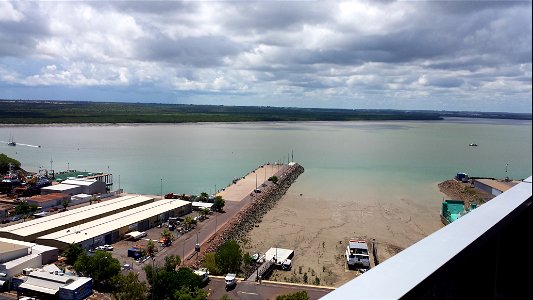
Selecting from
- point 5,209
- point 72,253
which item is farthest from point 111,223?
point 5,209

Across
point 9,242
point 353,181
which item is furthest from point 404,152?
point 9,242

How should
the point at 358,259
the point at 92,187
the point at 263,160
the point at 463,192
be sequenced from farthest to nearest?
the point at 263,160 → the point at 463,192 → the point at 92,187 → the point at 358,259

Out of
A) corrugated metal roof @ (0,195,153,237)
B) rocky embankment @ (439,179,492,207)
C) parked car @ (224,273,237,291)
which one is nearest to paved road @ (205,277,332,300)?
parked car @ (224,273,237,291)

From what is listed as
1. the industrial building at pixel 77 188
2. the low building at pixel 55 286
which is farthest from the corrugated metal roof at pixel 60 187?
the low building at pixel 55 286

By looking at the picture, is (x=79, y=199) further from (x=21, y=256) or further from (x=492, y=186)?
(x=492, y=186)

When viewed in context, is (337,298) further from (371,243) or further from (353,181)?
(353,181)

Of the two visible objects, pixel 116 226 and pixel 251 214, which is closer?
pixel 116 226
